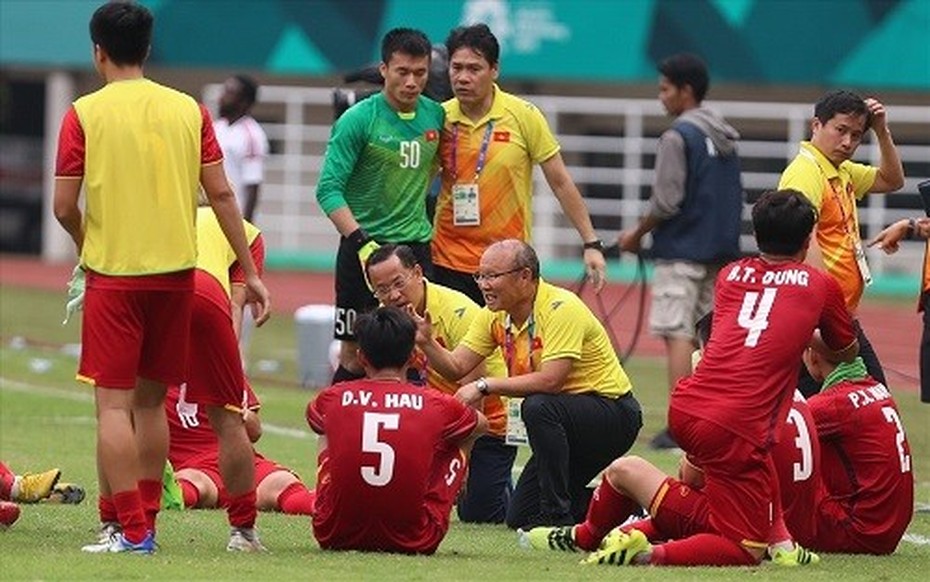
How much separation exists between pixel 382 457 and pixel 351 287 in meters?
3.19

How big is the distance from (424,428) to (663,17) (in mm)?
23960

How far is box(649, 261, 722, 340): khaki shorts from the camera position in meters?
15.6

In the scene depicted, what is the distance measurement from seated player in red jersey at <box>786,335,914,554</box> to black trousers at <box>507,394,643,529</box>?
1.07 m

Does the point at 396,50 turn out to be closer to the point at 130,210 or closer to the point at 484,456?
the point at 484,456

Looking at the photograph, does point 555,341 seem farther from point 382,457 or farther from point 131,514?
point 131,514

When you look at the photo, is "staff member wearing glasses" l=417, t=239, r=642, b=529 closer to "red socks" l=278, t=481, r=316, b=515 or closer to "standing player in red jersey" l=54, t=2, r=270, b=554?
"red socks" l=278, t=481, r=316, b=515

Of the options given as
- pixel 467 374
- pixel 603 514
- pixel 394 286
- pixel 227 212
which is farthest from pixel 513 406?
pixel 227 212

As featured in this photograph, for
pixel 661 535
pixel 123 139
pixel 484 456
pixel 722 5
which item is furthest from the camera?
pixel 722 5

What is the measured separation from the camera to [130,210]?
9.30 m

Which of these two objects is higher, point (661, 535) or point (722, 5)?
point (722, 5)

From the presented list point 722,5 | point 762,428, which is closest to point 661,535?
point 762,428

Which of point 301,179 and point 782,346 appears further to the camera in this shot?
point 301,179

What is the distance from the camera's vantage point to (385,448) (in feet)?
32.0

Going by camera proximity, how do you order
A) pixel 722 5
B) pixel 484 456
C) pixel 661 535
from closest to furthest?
pixel 661 535 < pixel 484 456 < pixel 722 5
